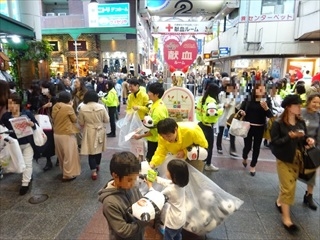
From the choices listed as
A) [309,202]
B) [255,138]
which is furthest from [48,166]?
[309,202]

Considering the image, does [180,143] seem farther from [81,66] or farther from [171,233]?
[81,66]

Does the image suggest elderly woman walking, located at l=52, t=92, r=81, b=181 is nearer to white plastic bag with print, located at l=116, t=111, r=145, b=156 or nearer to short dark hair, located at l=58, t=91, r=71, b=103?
short dark hair, located at l=58, t=91, r=71, b=103

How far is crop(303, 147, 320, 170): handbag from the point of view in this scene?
2965mm

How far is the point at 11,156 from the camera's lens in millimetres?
3570

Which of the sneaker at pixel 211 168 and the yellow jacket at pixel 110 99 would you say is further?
the yellow jacket at pixel 110 99

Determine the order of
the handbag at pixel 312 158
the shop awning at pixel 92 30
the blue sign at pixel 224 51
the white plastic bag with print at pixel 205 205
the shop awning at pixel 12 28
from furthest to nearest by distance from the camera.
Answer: the blue sign at pixel 224 51
the shop awning at pixel 92 30
the shop awning at pixel 12 28
the handbag at pixel 312 158
the white plastic bag with print at pixel 205 205

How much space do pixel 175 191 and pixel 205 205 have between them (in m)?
0.63

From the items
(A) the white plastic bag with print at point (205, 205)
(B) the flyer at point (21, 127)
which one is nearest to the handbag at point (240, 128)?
(A) the white plastic bag with print at point (205, 205)

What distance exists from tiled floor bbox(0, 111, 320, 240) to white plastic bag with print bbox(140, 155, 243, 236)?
1.46ft

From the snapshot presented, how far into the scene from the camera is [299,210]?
11.7 feet

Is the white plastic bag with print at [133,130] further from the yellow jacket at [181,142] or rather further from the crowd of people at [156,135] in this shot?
the yellow jacket at [181,142]

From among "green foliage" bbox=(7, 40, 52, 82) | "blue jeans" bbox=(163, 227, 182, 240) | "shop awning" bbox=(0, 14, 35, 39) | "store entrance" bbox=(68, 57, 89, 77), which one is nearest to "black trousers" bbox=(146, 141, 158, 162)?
"blue jeans" bbox=(163, 227, 182, 240)

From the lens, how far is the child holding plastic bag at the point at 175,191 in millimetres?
2129

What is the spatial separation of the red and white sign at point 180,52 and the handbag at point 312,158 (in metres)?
2.50
